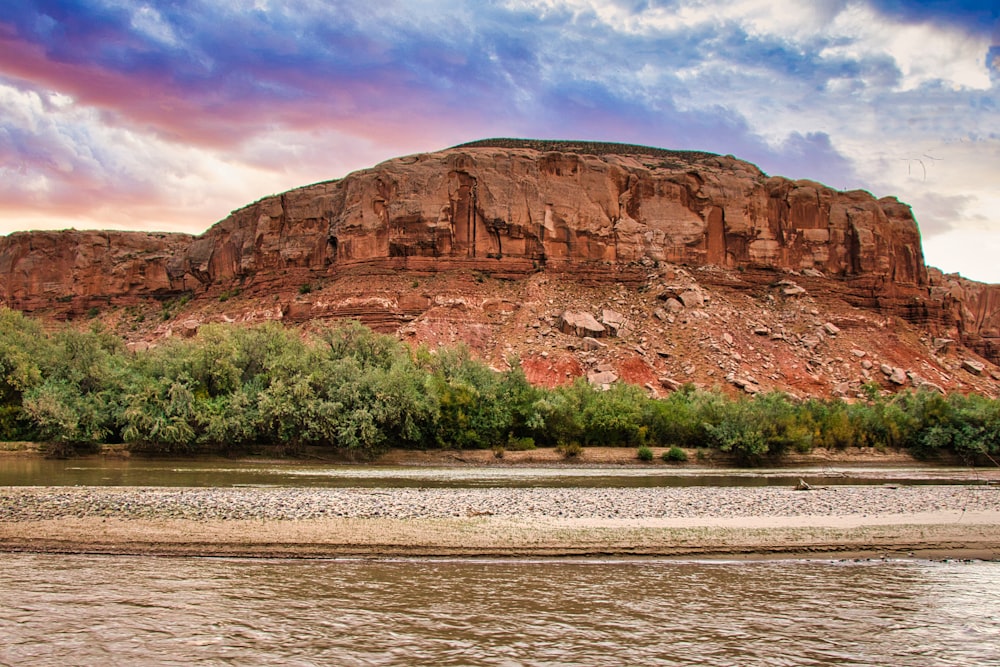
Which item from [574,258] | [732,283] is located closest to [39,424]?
[574,258]

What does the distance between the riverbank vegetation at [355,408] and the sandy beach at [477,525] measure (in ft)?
53.3

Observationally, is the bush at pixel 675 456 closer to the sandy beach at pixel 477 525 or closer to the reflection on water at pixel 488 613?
the sandy beach at pixel 477 525

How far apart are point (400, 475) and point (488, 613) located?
22235mm

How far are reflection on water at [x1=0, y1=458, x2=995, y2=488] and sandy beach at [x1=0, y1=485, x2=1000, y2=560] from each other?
5015 millimetres

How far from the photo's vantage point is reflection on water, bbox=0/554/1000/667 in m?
9.07

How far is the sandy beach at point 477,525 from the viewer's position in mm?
14789

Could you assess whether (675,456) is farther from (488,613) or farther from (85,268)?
(85,268)

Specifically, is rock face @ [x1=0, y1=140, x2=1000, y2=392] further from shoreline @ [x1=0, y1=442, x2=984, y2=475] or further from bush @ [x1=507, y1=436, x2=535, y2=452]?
bush @ [x1=507, y1=436, x2=535, y2=452]

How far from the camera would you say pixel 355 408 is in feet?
130

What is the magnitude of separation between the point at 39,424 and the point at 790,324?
59.7m

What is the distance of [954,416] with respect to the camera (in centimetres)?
4750

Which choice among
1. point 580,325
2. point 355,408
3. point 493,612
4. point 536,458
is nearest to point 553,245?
point 580,325

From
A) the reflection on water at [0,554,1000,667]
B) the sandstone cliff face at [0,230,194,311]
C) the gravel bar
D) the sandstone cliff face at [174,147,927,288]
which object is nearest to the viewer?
the reflection on water at [0,554,1000,667]

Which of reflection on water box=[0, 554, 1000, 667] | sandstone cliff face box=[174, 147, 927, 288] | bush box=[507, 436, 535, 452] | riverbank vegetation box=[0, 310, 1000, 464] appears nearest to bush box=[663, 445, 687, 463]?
riverbank vegetation box=[0, 310, 1000, 464]
